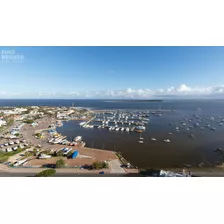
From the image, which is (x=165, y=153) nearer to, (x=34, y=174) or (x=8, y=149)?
(x=34, y=174)

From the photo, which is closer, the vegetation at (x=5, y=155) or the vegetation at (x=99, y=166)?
the vegetation at (x=99, y=166)

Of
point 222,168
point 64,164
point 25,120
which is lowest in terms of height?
point 222,168

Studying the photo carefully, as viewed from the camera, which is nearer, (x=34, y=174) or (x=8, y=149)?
(x=34, y=174)

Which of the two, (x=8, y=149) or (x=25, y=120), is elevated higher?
(x=25, y=120)

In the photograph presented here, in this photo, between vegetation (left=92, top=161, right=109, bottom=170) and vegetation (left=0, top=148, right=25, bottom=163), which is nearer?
vegetation (left=92, top=161, right=109, bottom=170)

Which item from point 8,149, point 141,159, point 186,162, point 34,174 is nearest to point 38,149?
point 8,149

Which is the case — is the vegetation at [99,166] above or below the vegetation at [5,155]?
below

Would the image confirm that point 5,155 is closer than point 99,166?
No

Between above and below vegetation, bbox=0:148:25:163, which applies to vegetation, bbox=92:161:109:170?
below

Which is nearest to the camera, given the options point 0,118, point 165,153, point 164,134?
point 165,153
